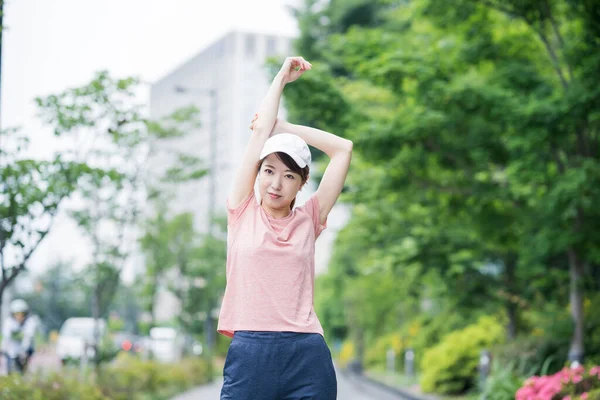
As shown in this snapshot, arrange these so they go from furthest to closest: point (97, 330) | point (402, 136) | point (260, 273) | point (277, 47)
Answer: point (277, 47) < point (97, 330) < point (402, 136) < point (260, 273)

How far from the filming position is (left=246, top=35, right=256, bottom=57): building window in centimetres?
10125

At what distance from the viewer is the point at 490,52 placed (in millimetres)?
11414

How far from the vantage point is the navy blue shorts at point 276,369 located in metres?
2.76

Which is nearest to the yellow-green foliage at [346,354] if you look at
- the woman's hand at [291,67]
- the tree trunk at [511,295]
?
the tree trunk at [511,295]

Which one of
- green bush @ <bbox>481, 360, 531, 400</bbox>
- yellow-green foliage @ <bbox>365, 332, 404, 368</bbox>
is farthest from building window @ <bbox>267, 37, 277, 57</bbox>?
green bush @ <bbox>481, 360, 531, 400</bbox>

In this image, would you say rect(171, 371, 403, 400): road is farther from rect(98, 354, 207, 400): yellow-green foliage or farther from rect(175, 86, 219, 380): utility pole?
rect(175, 86, 219, 380): utility pole

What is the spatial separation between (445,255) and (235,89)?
8676 cm

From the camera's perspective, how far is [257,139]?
311 cm

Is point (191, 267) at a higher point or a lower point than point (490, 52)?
lower

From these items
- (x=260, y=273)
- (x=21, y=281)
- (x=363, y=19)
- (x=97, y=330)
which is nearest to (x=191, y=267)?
(x=97, y=330)

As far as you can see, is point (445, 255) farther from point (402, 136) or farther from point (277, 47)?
point (277, 47)

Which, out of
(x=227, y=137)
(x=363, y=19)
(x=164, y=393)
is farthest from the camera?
(x=227, y=137)

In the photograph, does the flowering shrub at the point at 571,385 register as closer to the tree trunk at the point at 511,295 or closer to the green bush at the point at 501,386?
the green bush at the point at 501,386

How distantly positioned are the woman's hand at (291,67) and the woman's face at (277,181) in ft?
1.36
